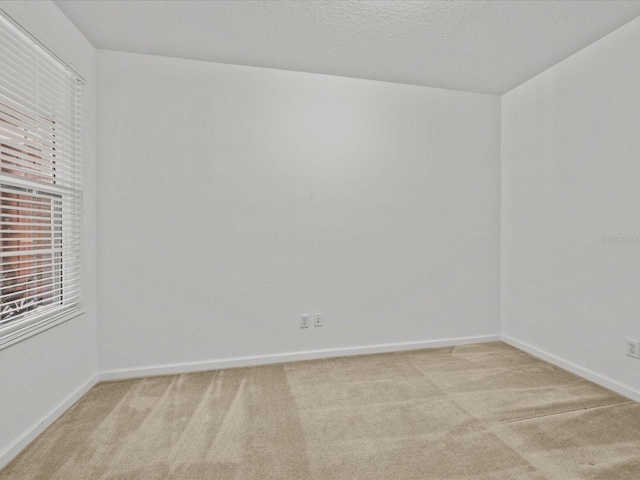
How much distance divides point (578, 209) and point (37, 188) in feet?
13.3

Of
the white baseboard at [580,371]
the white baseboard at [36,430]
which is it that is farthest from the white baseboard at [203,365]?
the white baseboard at [580,371]

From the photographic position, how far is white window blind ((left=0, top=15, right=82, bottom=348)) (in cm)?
178

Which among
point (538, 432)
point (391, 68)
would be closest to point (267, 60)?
point (391, 68)

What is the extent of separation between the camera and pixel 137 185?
8.96 ft

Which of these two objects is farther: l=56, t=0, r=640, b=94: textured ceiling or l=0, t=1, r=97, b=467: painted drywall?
l=56, t=0, r=640, b=94: textured ceiling

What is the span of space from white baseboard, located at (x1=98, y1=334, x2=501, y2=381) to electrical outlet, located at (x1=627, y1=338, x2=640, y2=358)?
1.30m

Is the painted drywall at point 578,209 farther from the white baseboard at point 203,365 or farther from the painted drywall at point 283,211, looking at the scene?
the white baseboard at point 203,365

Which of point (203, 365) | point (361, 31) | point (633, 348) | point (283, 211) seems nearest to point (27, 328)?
point (203, 365)

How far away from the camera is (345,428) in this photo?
6.61ft

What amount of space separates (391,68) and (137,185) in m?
2.50

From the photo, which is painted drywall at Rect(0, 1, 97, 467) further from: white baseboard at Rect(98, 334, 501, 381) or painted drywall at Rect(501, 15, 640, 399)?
painted drywall at Rect(501, 15, 640, 399)

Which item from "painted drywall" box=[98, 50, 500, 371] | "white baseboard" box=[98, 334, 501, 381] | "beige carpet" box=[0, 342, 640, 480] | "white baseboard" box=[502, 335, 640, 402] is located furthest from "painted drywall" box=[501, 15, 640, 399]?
"white baseboard" box=[98, 334, 501, 381]

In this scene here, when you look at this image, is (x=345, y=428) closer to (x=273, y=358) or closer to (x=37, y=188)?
(x=273, y=358)

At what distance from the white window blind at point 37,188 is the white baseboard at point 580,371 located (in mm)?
4010
